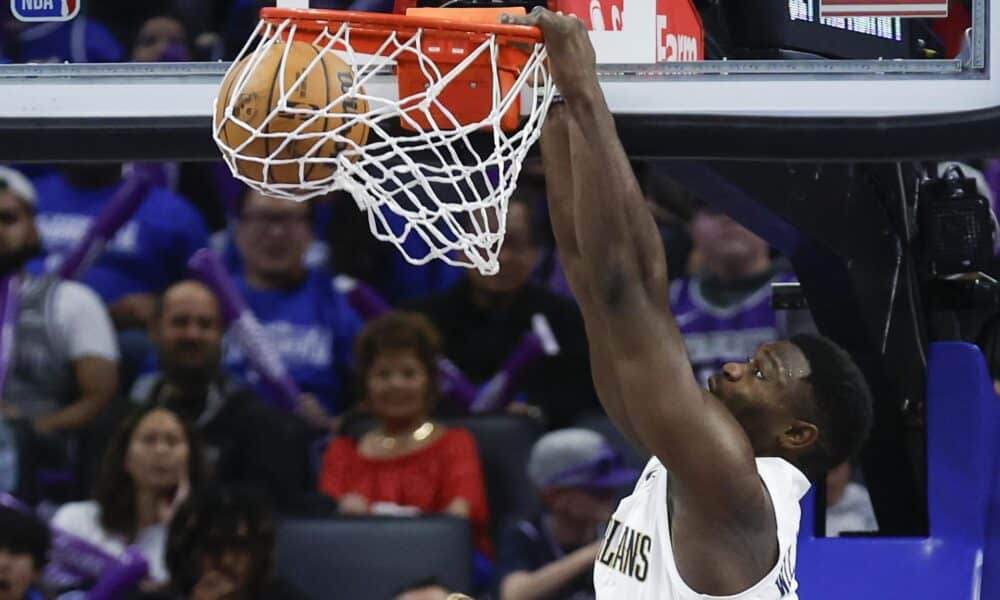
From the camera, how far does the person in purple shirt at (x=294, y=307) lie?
19.9 feet

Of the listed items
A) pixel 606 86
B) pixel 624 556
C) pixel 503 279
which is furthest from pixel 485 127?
pixel 503 279

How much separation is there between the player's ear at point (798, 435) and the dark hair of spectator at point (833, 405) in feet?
0.04

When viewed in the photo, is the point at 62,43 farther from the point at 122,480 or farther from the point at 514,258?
the point at 514,258

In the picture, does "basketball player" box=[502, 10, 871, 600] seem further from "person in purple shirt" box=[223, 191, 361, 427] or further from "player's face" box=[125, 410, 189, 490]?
"person in purple shirt" box=[223, 191, 361, 427]

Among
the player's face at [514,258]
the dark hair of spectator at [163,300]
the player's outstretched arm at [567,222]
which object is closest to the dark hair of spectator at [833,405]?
the player's outstretched arm at [567,222]

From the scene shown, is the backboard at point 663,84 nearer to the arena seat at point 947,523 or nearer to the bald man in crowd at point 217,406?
the arena seat at point 947,523

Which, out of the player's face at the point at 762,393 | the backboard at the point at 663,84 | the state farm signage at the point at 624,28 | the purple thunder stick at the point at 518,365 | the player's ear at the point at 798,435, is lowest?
the purple thunder stick at the point at 518,365

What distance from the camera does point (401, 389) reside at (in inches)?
216

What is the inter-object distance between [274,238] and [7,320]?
0.88 metres

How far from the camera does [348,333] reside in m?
6.11

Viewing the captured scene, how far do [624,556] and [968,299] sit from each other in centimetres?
118

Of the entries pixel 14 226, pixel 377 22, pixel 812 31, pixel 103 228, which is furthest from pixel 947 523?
pixel 103 228

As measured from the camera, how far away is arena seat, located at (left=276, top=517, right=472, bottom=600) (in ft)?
16.6

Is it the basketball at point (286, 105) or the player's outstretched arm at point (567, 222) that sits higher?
the basketball at point (286, 105)
